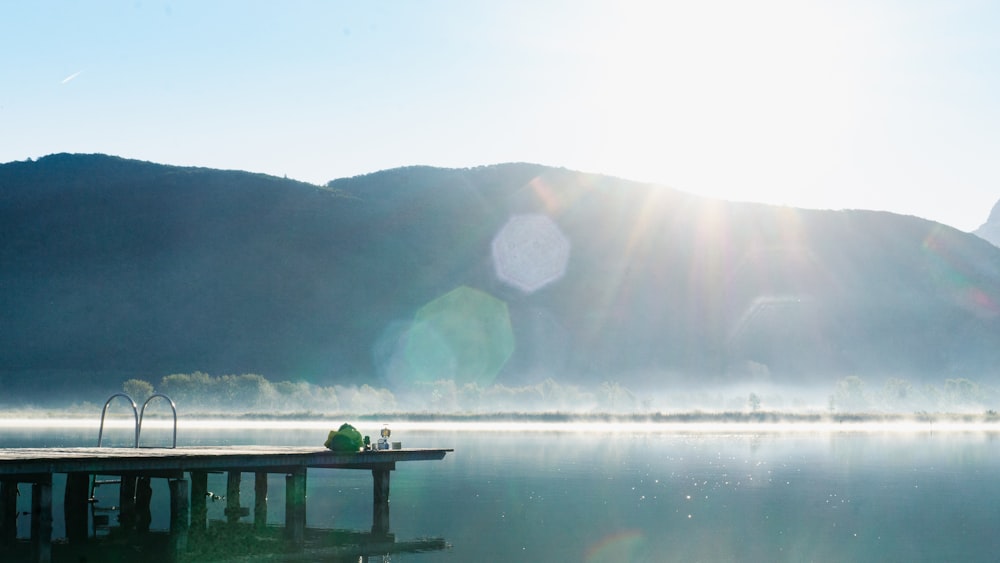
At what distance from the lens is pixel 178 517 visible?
38844 mm

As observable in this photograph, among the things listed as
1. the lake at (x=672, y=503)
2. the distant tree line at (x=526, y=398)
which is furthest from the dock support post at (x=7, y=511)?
the distant tree line at (x=526, y=398)

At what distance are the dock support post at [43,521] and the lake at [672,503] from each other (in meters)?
8.36

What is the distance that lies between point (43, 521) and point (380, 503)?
496 inches

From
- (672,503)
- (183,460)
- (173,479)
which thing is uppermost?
(183,460)

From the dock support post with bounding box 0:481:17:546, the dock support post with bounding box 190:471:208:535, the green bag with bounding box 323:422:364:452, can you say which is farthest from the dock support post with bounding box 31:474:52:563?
the green bag with bounding box 323:422:364:452

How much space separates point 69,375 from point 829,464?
409ft

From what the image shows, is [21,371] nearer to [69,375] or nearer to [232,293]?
[69,375]

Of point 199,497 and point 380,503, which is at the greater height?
point 199,497

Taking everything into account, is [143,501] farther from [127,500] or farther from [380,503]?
[380,503]

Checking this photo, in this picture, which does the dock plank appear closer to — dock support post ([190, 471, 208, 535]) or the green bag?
the green bag

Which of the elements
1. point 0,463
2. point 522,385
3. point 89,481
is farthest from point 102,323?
point 0,463

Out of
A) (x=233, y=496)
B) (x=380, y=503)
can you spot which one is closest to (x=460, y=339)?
(x=233, y=496)

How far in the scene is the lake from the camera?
40.9 m

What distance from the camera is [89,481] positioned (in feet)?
153
